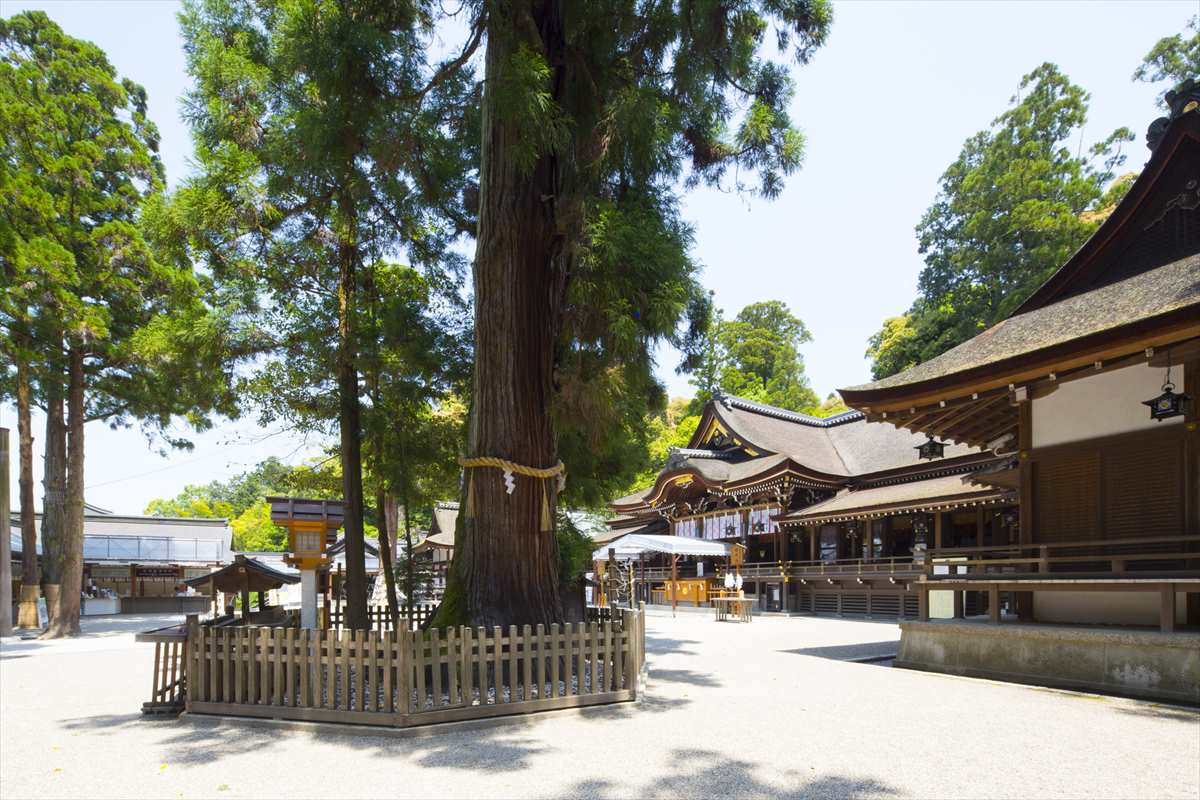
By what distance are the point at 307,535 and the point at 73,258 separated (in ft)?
37.2

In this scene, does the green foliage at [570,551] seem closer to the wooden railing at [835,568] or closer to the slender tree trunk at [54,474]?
the wooden railing at [835,568]

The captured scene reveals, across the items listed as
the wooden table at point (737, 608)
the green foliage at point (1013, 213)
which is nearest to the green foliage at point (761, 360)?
the green foliage at point (1013, 213)

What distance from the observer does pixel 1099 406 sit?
9.84 metres

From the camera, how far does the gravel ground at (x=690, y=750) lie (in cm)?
494

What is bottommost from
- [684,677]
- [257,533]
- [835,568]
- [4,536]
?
[257,533]

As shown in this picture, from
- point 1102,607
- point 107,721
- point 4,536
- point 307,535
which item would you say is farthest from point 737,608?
point 4,536

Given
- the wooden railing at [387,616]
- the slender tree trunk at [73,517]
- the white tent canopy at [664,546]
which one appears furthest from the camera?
the white tent canopy at [664,546]

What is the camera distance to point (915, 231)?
117 ft

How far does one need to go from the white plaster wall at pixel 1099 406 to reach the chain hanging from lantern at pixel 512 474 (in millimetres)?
6821

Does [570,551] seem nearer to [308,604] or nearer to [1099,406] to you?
[308,604]

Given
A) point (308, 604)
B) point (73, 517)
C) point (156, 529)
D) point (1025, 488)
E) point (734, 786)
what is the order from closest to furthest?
1. point (734, 786)
2. point (308, 604)
3. point (1025, 488)
4. point (73, 517)
5. point (156, 529)

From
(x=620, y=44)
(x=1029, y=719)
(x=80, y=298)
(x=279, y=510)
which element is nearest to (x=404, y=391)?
(x=279, y=510)

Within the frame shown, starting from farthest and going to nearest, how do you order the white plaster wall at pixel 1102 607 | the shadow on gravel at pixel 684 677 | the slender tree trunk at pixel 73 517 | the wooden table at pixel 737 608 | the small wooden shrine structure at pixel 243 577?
the wooden table at pixel 737 608
the slender tree trunk at pixel 73 517
the small wooden shrine structure at pixel 243 577
the shadow on gravel at pixel 684 677
the white plaster wall at pixel 1102 607

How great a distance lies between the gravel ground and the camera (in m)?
4.94
